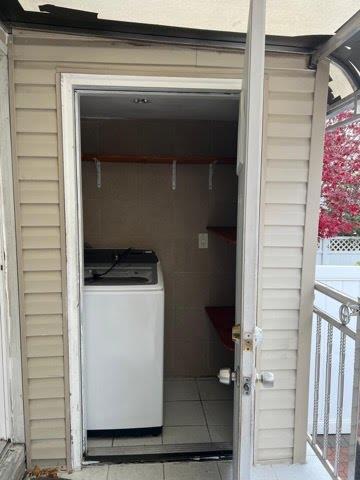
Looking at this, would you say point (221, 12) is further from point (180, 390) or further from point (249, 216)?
point (180, 390)

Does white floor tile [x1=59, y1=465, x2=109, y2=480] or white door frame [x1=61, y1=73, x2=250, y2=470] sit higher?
white door frame [x1=61, y1=73, x2=250, y2=470]

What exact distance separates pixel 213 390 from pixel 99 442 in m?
1.01

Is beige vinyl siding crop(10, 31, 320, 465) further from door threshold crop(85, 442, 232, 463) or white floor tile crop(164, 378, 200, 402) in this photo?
white floor tile crop(164, 378, 200, 402)

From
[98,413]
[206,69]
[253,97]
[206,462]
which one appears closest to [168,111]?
[206,69]

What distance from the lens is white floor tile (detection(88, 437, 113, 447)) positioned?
2221mm

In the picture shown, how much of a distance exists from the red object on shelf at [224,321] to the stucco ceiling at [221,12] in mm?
1763

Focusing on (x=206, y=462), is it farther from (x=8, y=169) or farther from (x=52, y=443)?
(x=8, y=169)

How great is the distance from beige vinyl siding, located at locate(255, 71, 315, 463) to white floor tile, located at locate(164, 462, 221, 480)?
0.26 meters

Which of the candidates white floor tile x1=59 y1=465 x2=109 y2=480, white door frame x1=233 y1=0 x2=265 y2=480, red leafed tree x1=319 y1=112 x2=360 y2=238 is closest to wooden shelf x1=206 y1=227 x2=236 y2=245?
white door frame x1=233 y1=0 x2=265 y2=480

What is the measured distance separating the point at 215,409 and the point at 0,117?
2.28 metres

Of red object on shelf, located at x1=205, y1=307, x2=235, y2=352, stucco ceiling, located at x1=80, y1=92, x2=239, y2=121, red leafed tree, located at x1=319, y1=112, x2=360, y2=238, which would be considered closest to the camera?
stucco ceiling, located at x1=80, y1=92, x2=239, y2=121

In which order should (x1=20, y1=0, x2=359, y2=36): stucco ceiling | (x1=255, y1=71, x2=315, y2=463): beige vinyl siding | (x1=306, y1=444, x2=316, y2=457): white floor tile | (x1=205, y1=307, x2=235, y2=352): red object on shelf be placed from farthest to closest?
(x1=205, y1=307, x2=235, y2=352): red object on shelf < (x1=306, y1=444, x2=316, y2=457): white floor tile < (x1=255, y1=71, x2=315, y2=463): beige vinyl siding < (x1=20, y1=0, x2=359, y2=36): stucco ceiling

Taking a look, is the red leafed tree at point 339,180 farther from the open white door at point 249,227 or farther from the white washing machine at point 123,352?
the open white door at point 249,227

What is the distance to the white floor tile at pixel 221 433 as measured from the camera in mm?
2291
